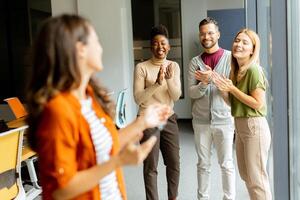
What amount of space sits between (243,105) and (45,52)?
1648mm

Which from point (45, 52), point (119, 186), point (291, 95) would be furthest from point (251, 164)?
point (45, 52)

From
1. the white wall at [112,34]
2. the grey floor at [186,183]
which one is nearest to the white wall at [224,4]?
the white wall at [112,34]

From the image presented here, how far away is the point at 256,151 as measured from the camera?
2391mm

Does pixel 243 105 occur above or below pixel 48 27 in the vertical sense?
below

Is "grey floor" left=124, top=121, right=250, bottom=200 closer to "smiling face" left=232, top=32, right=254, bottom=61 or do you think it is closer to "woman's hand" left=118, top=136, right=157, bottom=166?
"smiling face" left=232, top=32, right=254, bottom=61

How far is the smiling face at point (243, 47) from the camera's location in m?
2.46

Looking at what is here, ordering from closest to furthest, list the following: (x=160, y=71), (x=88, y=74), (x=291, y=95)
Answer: (x=88, y=74)
(x=291, y=95)
(x=160, y=71)

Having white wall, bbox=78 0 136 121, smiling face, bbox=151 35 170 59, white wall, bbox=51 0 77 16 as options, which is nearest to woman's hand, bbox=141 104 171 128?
smiling face, bbox=151 35 170 59

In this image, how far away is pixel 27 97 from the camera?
1.11 m

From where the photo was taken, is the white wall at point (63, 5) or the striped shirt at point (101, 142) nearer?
the striped shirt at point (101, 142)

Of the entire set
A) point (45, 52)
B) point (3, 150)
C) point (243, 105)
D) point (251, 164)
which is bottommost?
point (251, 164)

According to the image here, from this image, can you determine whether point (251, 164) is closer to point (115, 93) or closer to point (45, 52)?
point (45, 52)

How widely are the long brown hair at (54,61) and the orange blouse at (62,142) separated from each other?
0.10ft

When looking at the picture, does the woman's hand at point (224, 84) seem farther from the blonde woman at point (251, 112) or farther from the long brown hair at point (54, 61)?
the long brown hair at point (54, 61)
